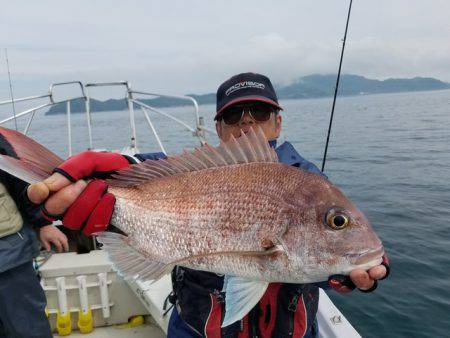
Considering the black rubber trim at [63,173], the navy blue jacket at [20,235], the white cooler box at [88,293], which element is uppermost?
the black rubber trim at [63,173]

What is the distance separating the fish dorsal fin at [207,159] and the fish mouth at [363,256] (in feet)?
1.90

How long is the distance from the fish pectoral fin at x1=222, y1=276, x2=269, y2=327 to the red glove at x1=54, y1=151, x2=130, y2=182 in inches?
37.3

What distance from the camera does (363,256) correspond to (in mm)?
1660

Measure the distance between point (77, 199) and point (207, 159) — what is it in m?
0.69

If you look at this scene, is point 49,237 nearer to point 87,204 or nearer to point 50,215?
point 50,215

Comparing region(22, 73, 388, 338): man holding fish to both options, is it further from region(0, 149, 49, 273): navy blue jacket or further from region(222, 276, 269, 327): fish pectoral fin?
region(0, 149, 49, 273): navy blue jacket

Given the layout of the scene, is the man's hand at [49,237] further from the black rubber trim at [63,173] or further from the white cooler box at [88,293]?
the black rubber trim at [63,173]

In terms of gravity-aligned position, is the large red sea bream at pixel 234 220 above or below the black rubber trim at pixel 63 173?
below

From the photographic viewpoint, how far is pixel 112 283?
407 cm

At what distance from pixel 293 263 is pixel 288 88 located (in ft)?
636

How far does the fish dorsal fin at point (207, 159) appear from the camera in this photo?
192cm

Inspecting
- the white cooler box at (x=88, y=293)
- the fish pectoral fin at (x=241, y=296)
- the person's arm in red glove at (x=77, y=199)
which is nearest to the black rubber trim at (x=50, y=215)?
the person's arm in red glove at (x=77, y=199)

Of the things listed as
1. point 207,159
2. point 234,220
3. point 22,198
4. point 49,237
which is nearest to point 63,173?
point 207,159

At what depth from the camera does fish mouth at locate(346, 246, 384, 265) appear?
166 cm
